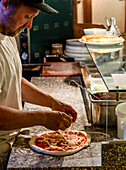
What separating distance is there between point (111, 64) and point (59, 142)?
78cm

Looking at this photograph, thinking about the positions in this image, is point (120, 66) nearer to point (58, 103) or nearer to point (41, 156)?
point (58, 103)

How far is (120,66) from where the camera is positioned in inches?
95.6

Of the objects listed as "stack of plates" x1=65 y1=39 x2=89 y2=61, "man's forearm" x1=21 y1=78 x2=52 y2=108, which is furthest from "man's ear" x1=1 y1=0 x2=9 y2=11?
"stack of plates" x1=65 y1=39 x2=89 y2=61

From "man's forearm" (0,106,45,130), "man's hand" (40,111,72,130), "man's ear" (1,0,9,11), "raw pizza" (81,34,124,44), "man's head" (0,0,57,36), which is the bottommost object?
"man's hand" (40,111,72,130)

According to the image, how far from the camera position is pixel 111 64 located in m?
Answer: 2.49

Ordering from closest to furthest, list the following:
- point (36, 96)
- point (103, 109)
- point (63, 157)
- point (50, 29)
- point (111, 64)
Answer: point (63, 157)
point (103, 109)
point (36, 96)
point (111, 64)
point (50, 29)

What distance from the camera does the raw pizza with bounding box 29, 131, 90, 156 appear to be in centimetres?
197

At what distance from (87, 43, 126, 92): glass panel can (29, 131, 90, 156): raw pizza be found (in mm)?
443

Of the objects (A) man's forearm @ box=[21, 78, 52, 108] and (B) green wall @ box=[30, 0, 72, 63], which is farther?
(B) green wall @ box=[30, 0, 72, 63]

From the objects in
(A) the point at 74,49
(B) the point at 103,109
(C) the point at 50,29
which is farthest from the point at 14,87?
(C) the point at 50,29

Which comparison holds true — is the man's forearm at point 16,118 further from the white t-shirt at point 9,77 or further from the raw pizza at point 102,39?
the raw pizza at point 102,39

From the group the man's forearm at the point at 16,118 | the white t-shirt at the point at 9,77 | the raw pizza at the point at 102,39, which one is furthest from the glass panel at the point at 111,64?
the white t-shirt at the point at 9,77

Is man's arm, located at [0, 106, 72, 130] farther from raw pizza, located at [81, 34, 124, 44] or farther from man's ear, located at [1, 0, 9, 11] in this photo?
raw pizza, located at [81, 34, 124, 44]

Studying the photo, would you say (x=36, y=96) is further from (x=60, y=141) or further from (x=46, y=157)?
(x=46, y=157)
